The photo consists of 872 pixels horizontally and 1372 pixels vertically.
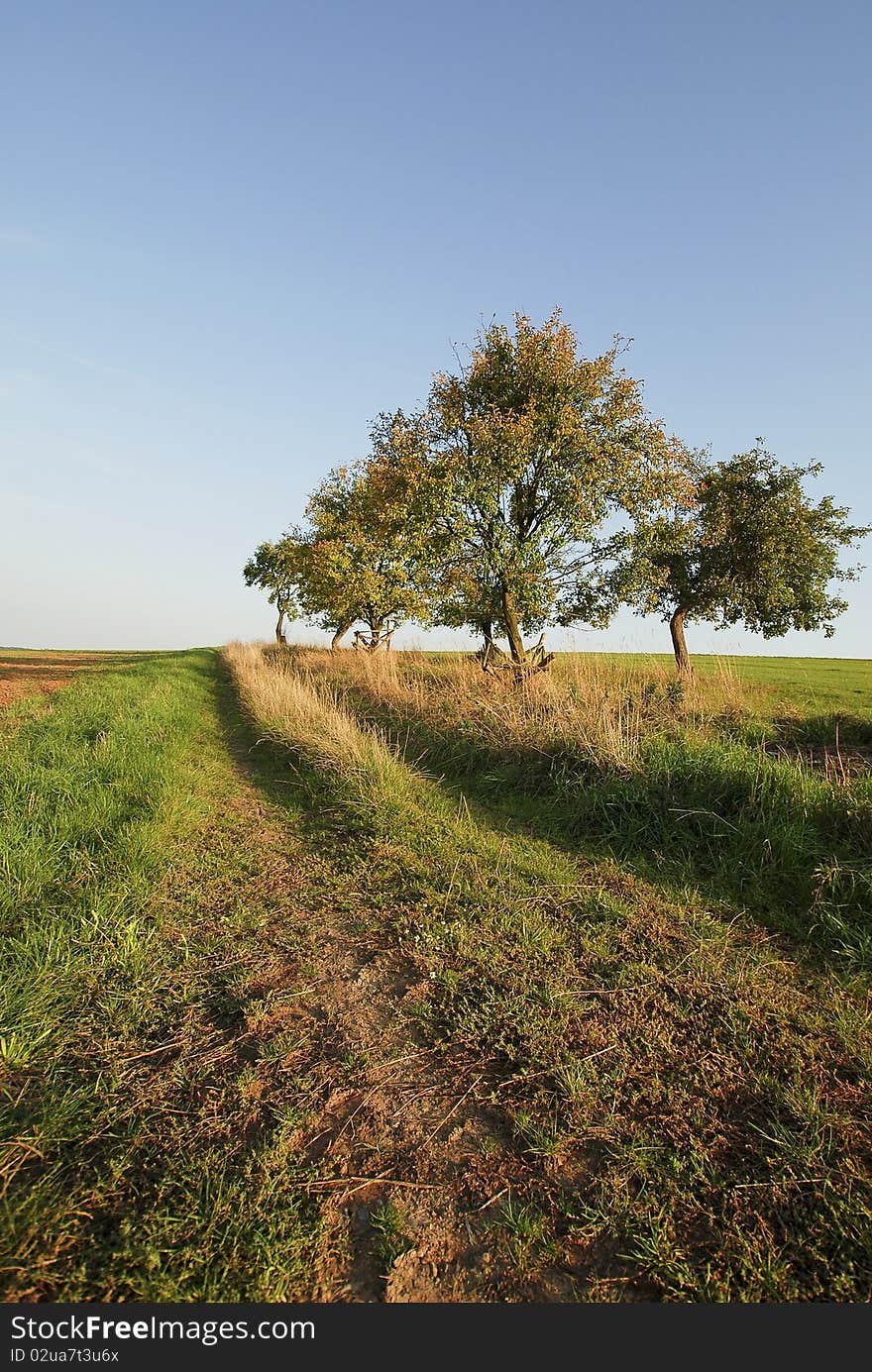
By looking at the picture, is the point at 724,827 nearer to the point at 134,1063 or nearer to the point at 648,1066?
the point at 648,1066

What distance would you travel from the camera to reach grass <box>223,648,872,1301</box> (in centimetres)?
199

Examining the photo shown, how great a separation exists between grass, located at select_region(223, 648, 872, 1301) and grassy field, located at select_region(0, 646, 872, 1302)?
1cm

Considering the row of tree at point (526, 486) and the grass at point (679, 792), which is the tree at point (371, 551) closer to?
the row of tree at point (526, 486)

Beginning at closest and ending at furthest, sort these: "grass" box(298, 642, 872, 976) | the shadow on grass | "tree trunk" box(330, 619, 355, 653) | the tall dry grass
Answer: the shadow on grass
"grass" box(298, 642, 872, 976)
the tall dry grass
"tree trunk" box(330, 619, 355, 653)

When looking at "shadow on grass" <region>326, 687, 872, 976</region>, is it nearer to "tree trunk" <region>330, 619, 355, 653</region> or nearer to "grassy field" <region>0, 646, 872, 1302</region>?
"grassy field" <region>0, 646, 872, 1302</region>

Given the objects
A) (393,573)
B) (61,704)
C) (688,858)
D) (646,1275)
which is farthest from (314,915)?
(393,573)

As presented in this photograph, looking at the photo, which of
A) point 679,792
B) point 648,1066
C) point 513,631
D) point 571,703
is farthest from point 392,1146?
point 513,631

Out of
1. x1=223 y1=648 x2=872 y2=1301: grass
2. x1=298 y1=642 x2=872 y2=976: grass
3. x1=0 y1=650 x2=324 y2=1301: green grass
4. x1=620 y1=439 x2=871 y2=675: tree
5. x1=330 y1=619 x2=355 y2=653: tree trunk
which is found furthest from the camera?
x1=330 y1=619 x2=355 y2=653: tree trunk

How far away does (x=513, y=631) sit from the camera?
15.3 meters

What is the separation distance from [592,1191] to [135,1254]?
1.56m

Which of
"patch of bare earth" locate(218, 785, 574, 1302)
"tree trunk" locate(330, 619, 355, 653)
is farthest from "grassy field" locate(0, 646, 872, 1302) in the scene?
"tree trunk" locate(330, 619, 355, 653)

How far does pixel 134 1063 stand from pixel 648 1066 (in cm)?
242

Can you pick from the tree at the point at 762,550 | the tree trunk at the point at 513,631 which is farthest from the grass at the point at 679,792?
the tree at the point at 762,550

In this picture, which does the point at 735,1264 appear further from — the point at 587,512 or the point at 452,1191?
the point at 587,512
